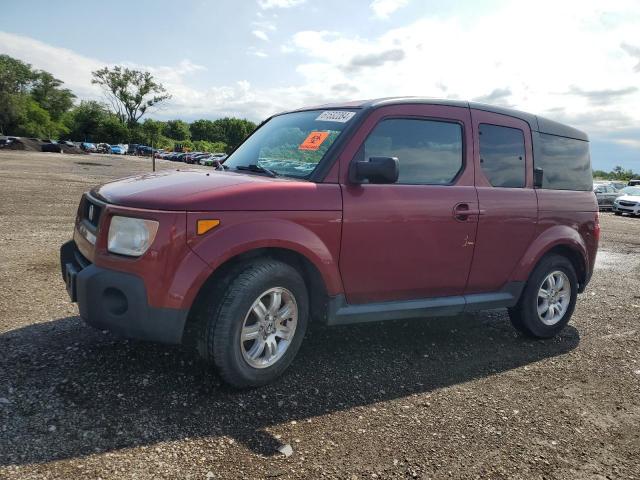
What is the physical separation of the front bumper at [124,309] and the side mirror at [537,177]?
338 cm

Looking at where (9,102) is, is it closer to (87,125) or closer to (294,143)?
(87,125)

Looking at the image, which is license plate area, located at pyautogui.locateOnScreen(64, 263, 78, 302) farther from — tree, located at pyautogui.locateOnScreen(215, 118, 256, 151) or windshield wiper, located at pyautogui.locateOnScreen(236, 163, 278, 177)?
tree, located at pyautogui.locateOnScreen(215, 118, 256, 151)

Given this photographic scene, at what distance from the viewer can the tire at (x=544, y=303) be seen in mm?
4621

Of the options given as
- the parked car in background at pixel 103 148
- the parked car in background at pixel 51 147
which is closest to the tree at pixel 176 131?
the parked car in background at pixel 103 148

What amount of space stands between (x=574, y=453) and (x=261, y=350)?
6.47ft

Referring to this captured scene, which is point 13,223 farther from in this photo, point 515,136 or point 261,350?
point 515,136

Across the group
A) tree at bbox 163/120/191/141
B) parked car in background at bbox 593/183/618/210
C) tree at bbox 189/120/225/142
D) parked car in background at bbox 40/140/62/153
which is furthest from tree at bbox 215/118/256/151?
parked car in background at bbox 593/183/618/210

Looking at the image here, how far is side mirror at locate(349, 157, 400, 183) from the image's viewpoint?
330 cm

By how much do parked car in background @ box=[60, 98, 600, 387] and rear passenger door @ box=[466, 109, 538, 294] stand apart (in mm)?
14

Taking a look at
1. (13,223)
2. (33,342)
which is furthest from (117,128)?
(33,342)

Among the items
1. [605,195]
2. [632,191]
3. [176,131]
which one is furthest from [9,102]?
[632,191]

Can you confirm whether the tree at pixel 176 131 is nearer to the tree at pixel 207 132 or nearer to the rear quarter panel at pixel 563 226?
the tree at pixel 207 132

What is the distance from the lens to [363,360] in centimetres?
390

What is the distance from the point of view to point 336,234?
11.1ft
